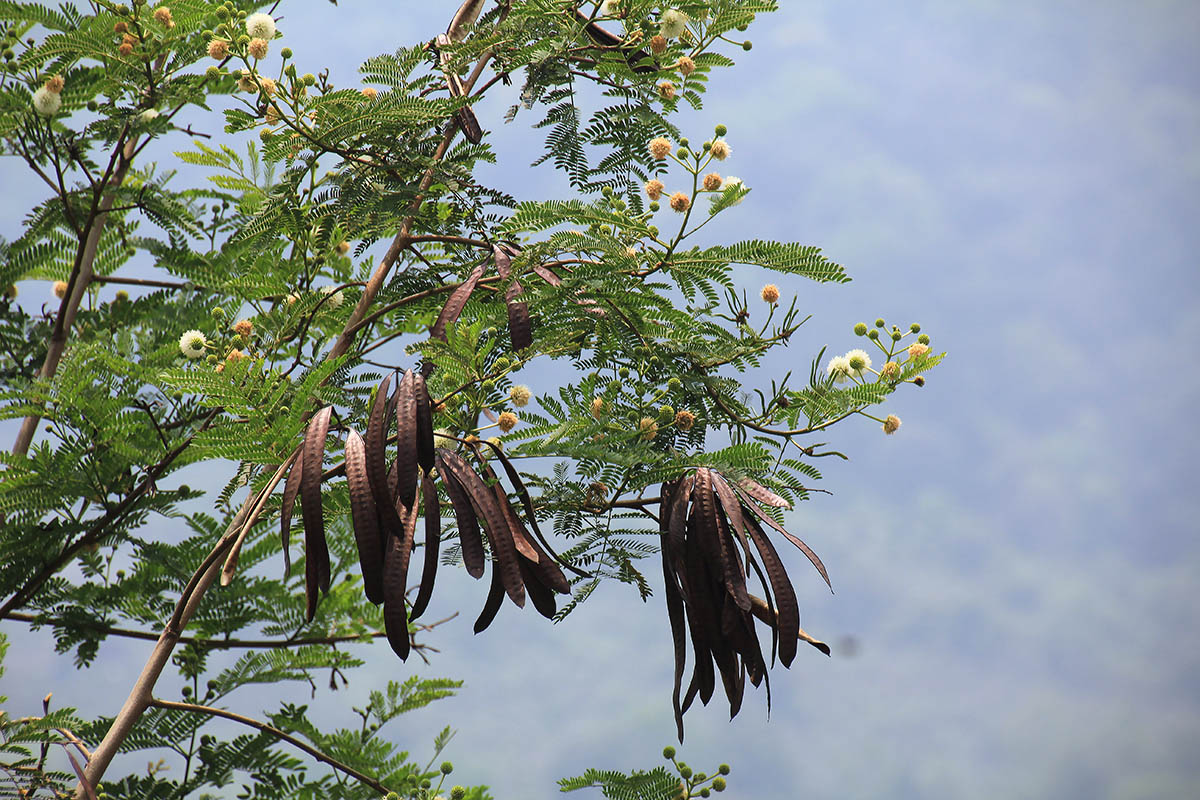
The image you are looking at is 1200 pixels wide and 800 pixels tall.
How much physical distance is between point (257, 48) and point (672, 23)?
0.97m

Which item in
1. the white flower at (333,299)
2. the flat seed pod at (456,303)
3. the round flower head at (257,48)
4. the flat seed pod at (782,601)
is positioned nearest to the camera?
the flat seed pod at (782,601)

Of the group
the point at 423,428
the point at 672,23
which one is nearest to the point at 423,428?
the point at 423,428

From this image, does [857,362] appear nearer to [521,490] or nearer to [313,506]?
[521,490]

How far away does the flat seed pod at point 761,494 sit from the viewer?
1960mm

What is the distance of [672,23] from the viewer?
8.42 ft

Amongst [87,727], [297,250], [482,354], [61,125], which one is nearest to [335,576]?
[87,727]

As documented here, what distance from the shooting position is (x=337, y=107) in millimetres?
2477

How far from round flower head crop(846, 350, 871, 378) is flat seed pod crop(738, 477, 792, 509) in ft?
1.81

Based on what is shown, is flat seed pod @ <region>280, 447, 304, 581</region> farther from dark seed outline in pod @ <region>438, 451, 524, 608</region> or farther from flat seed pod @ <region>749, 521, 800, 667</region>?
flat seed pod @ <region>749, 521, 800, 667</region>

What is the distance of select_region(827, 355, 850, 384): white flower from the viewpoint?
2.47 meters

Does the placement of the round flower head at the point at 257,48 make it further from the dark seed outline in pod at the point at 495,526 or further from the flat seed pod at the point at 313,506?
the dark seed outline in pod at the point at 495,526

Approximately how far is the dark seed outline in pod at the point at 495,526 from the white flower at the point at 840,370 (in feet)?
3.22

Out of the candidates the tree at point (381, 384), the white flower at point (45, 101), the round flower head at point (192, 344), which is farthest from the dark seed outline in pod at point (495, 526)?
the white flower at point (45, 101)

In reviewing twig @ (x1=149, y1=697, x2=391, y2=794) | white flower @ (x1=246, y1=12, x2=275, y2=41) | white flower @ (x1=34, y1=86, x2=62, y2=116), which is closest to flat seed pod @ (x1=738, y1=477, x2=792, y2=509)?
twig @ (x1=149, y1=697, x2=391, y2=794)
